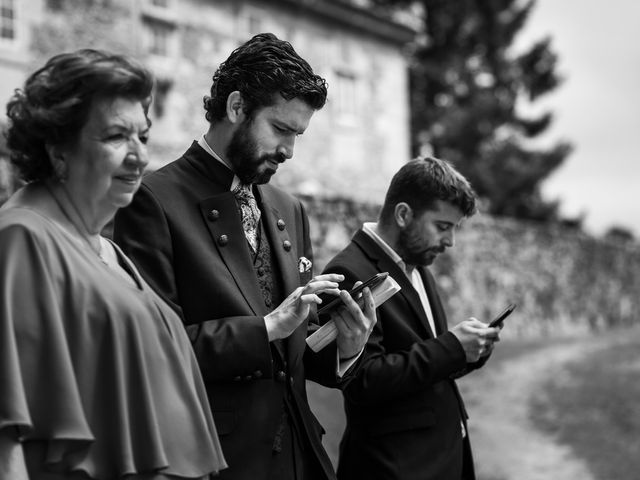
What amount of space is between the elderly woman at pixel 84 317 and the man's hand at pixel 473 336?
1.53 metres

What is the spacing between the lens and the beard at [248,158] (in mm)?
2648

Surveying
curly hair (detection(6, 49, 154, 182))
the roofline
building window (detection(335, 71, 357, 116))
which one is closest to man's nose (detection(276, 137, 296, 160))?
curly hair (detection(6, 49, 154, 182))

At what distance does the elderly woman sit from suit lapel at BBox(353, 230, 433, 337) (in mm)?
1481

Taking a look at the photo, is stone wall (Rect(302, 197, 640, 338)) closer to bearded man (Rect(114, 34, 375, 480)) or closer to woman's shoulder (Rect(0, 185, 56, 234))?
bearded man (Rect(114, 34, 375, 480))

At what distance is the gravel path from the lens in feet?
25.9

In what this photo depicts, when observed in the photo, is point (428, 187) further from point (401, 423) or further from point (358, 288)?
point (401, 423)

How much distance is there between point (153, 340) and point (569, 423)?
27.8ft

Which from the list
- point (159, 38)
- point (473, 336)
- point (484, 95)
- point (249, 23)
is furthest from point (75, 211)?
point (484, 95)

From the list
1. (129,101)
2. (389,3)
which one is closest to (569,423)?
(129,101)

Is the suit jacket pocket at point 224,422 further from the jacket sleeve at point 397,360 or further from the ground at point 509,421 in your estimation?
the ground at point 509,421

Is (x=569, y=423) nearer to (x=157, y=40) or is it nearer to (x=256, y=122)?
(x=256, y=122)

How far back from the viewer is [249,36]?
59.7 feet

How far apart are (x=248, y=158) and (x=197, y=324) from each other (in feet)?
1.90

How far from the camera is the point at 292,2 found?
61.6 feet
